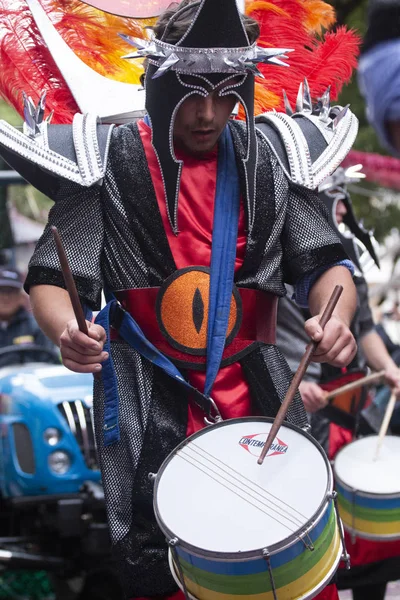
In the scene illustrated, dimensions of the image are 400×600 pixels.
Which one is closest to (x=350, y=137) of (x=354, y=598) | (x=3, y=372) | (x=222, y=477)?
(x=222, y=477)

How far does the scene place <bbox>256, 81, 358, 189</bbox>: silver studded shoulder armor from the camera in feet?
10.2

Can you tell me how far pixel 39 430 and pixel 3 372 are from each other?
73 cm

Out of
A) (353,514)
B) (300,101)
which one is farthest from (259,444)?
(353,514)

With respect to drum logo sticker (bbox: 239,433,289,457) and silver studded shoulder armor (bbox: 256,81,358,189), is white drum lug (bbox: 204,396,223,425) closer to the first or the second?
drum logo sticker (bbox: 239,433,289,457)

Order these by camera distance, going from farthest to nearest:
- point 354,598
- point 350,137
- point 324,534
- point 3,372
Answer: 1. point 3,372
2. point 354,598
3. point 350,137
4. point 324,534

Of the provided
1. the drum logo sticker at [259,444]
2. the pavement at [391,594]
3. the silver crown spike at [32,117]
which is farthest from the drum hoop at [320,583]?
the pavement at [391,594]

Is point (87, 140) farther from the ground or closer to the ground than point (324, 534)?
farther from the ground

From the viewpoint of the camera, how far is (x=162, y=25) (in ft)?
10.1

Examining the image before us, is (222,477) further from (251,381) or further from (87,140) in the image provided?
(87,140)

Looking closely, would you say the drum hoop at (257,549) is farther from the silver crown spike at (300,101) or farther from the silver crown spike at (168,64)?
the silver crown spike at (300,101)

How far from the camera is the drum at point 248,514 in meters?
Answer: 2.48

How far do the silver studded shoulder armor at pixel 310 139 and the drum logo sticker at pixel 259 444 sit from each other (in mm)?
768

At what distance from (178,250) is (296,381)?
55cm

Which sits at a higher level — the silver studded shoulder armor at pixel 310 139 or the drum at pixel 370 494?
the silver studded shoulder armor at pixel 310 139
